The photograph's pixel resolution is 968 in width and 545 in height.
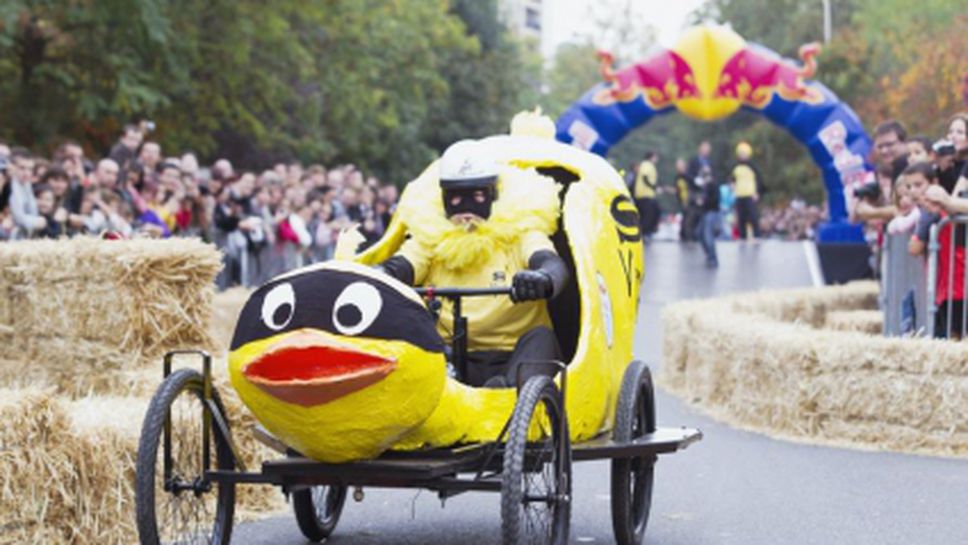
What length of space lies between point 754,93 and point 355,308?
24.1 m

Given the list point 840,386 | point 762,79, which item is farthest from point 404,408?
point 762,79

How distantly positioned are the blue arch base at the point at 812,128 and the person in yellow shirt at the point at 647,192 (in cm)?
437

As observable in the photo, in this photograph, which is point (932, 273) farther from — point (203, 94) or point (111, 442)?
point (203, 94)

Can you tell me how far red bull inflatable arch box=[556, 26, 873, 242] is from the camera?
1159 inches

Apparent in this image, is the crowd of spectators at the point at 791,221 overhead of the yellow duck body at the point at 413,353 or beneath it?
beneath

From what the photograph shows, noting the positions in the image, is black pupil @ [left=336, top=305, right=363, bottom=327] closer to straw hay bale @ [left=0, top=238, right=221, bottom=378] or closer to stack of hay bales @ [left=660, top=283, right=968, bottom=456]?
straw hay bale @ [left=0, top=238, right=221, bottom=378]

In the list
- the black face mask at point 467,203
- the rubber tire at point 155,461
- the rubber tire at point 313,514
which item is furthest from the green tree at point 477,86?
the rubber tire at point 155,461

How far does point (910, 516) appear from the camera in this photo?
8906 millimetres

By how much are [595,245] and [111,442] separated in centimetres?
236

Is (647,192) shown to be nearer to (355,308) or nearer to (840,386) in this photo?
(840,386)

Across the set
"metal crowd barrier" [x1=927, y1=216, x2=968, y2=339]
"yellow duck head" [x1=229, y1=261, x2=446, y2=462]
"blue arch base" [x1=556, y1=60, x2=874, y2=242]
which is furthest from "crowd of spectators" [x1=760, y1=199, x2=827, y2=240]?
"yellow duck head" [x1=229, y1=261, x2=446, y2=462]

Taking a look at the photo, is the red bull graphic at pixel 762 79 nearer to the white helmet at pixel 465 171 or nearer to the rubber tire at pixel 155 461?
the white helmet at pixel 465 171

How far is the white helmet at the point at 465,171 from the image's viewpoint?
322 inches

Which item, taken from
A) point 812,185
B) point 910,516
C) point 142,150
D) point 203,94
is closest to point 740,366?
point 910,516
